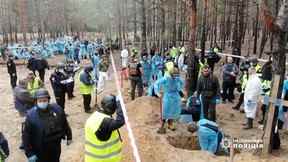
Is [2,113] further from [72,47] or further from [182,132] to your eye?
[72,47]

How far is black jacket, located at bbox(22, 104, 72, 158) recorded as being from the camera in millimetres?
5754

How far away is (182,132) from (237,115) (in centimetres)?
335

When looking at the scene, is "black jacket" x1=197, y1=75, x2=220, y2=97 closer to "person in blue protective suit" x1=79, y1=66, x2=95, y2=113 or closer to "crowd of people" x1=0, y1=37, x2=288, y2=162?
"crowd of people" x1=0, y1=37, x2=288, y2=162

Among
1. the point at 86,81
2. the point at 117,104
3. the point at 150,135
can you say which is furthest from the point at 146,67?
the point at 117,104

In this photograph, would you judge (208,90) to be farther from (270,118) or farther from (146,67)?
(146,67)

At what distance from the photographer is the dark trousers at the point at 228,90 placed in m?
14.5

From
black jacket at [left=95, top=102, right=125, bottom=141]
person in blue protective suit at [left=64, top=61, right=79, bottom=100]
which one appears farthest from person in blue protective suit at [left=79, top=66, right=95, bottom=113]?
black jacket at [left=95, top=102, right=125, bottom=141]

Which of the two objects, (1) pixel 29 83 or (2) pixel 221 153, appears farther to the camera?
(1) pixel 29 83

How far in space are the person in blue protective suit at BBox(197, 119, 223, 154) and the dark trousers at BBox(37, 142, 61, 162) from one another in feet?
12.3

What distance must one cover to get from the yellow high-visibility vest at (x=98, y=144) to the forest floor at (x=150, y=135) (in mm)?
2727

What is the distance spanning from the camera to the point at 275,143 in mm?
8664

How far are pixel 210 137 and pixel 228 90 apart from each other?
6654 millimetres

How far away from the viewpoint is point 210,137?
346 inches

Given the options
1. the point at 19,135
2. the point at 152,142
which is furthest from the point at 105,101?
the point at 19,135
